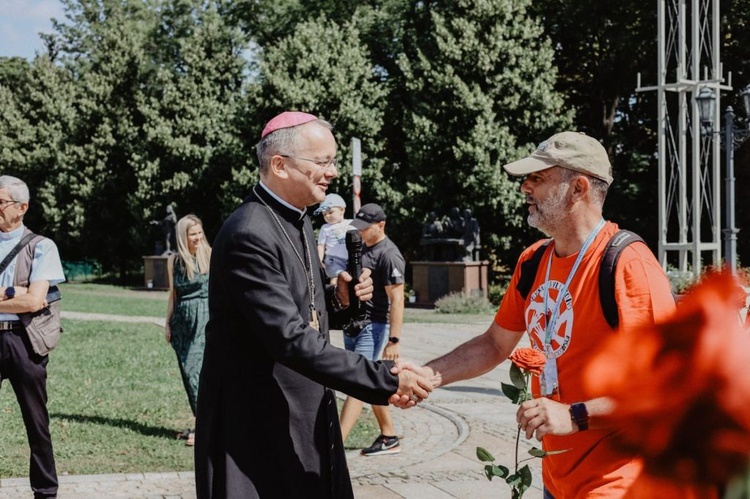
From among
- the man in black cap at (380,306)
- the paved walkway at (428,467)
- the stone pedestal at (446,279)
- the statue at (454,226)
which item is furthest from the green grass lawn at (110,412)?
the statue at (454,226)

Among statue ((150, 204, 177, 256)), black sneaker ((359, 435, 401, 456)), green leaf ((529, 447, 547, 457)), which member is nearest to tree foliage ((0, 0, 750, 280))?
statue ((150, 204, 177, 256))

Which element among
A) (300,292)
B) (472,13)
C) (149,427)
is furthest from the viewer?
(472,13)

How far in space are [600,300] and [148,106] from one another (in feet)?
124

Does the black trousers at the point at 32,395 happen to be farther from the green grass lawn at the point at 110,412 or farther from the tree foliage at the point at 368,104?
the tree foliage at the point at 368,104

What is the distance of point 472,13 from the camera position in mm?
28672

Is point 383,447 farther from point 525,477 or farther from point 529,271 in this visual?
point 525,477

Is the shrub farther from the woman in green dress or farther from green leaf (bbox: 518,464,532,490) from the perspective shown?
green leaf (bbox: 518,464,532,490)

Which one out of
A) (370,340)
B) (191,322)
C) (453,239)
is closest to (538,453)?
(370,340)

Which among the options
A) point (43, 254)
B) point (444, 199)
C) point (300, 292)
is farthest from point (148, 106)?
point (300, 292)

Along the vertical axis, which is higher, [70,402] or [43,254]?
[43,254]

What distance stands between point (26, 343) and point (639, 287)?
4148 mm

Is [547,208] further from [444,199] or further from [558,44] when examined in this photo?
[558,44]

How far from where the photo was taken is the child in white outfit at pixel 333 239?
7.42 meters

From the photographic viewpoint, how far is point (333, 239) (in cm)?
835
